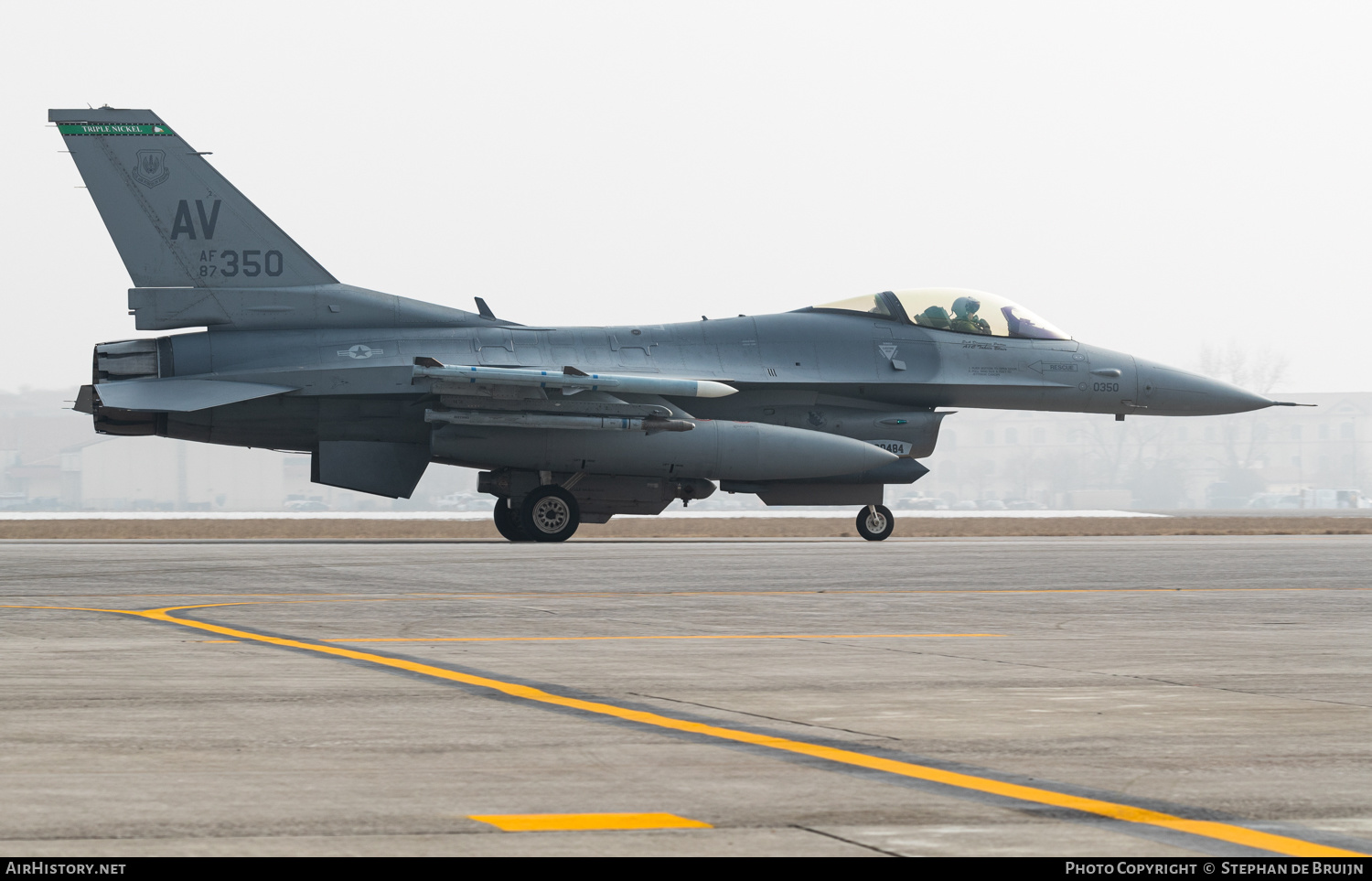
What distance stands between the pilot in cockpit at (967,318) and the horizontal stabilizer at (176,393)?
37.7 ft

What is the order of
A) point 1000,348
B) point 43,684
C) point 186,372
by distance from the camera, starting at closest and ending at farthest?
point 43,684 → point 186,372 → point 1000,348

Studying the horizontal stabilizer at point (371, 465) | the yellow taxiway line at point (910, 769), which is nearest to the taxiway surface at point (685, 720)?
the yellow taxiway line at point (910, 769)

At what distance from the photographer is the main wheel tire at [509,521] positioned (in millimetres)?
25609

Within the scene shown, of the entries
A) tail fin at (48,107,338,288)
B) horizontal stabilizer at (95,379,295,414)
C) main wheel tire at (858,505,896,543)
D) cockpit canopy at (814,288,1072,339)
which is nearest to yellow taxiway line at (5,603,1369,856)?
horizontal stabilizer at (95,379,295,414)

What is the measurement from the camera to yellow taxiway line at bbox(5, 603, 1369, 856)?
4.50 meters

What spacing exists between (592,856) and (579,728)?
2.27m

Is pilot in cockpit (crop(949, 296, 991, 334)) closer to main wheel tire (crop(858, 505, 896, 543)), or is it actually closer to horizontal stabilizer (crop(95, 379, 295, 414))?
main wheel tire (crop(858, 505, 896, 543))

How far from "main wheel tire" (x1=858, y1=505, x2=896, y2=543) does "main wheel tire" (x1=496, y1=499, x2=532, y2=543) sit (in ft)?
19.5

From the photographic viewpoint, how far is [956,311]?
26734 millimetres

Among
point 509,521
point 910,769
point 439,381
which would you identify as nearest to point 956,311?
point 509,521

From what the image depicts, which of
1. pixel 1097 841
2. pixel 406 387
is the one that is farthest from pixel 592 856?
pixel 406 387

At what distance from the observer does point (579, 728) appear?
21.4 feet

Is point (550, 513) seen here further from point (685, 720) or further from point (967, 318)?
point (685, 720)

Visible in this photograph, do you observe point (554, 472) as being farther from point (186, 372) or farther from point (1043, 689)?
point (1043, 689)
